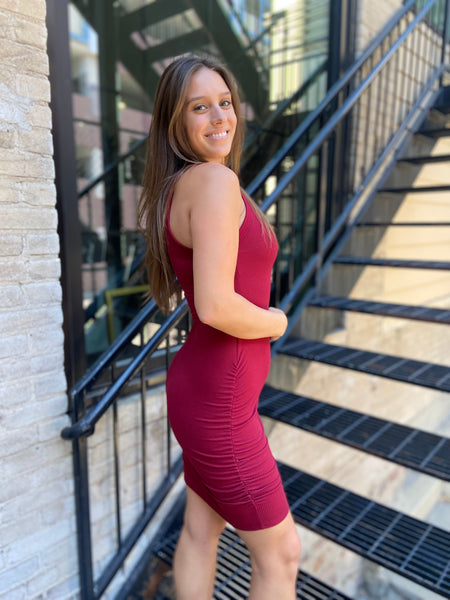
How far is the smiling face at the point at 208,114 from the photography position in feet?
3.26

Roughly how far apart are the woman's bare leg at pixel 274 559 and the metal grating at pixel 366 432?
73 centimetres

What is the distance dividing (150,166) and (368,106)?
2.18 m

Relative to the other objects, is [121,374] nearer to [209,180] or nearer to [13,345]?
[13,345]

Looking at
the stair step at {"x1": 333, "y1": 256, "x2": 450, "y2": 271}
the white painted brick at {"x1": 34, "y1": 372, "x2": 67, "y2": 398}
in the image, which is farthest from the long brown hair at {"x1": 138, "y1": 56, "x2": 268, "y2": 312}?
the stair step at {"x1": 333, "y1": 256, "x2": 450, "y2": 271}

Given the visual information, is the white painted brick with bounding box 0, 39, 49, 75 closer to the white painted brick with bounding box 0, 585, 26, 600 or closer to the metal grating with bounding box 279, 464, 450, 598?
the white painted brick with bounding box 0, 585, 26, 600

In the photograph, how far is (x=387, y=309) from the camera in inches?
86.9

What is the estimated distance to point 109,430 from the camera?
1.74 meters

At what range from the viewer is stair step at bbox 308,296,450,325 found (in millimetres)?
2040

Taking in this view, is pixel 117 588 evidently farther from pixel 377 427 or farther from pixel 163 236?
pixel 163 236

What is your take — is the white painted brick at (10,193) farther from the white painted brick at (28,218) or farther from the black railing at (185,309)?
the black railing at (185,309)

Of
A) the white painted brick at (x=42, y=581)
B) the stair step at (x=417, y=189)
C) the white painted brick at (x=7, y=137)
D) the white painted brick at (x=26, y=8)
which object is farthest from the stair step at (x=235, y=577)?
the stair step at (x=417, y=189)

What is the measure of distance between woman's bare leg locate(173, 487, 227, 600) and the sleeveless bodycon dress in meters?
0.15

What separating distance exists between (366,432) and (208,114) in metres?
1.44

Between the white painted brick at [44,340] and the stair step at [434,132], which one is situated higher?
the stair step at [434,132]
